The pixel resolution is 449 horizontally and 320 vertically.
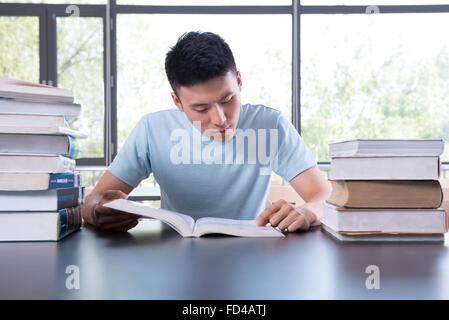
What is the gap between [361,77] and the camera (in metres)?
3.56

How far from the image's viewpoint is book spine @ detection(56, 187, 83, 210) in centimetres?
83

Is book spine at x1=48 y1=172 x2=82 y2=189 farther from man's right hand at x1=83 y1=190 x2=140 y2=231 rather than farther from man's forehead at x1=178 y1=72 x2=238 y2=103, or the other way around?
man's forehead at x1=178 y1=72 x2=238 y2=103

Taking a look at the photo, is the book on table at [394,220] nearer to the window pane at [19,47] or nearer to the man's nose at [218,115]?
the man's nose at [218,115]

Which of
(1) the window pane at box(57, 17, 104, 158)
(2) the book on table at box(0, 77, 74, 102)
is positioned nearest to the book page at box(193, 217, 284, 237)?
(2) the book on table at box(0, 77, 74, 102)

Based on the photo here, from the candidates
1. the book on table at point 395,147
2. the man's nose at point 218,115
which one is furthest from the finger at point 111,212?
the book on table at point 395,147

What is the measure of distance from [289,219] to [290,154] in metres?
0.56

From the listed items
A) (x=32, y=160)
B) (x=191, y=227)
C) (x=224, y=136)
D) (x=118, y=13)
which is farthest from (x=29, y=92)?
(x=118, y=13)

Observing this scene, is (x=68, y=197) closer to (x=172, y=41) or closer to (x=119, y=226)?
(x=119, y=226)

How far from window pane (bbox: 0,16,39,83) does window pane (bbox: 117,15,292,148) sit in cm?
72

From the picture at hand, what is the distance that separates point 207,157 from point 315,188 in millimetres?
401

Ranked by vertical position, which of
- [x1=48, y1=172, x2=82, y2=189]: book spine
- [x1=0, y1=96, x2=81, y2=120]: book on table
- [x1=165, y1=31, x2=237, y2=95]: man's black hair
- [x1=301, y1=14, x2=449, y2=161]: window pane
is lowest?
[x1=48, y1=172, x2=82, y2=189]: book spine

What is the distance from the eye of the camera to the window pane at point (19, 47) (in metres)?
3.55

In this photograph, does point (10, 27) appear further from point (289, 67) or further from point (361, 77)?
point (361, 77)

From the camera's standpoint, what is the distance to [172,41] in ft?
11.8
